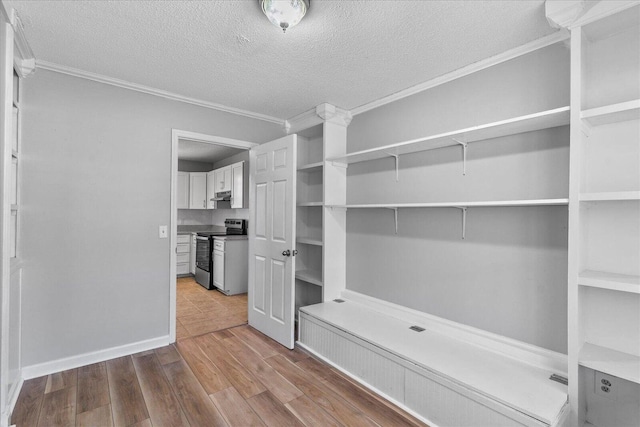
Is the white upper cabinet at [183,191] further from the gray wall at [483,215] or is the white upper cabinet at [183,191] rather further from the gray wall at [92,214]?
the gray wall at [483,215]

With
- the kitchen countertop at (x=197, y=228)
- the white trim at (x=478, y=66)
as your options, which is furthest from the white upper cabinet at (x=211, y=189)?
the white trim at (x=478, y=66)

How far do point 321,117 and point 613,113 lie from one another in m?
2.29

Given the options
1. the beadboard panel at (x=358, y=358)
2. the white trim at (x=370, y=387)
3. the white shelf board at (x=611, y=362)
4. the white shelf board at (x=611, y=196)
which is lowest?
the white trim at (x=370, y=387)

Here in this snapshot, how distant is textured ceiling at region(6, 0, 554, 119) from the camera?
1.74m

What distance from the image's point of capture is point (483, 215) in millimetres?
2256

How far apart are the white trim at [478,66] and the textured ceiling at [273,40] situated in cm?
5

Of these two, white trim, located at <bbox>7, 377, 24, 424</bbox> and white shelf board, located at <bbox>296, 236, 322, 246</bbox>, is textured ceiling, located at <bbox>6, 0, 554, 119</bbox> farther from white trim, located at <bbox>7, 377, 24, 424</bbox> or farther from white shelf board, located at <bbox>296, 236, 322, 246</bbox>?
white trim, located at <bbox>7, 377, 24, 424</bbox>

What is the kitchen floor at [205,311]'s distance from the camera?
3.47 metres

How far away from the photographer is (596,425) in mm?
1695

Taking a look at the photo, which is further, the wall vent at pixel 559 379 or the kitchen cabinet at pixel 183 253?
the kitchen cabinet at pixel 183 253

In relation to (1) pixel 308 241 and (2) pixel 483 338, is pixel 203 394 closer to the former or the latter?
(1) pixel 308 241

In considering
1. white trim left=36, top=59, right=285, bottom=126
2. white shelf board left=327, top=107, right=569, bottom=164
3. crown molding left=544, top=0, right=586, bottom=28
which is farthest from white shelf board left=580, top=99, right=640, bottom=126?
white trim left=36, top=59, right=285, bottom=126

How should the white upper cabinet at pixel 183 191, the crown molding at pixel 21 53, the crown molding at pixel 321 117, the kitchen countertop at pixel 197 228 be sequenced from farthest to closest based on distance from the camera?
the kitchen countertop at pixel 197 228 < the white upper cabinet at pixel 183 191 < the crown molding at pixel 321 117 < the crown molding at pixel 21 53

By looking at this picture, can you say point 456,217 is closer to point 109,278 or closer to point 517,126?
point 517,126
